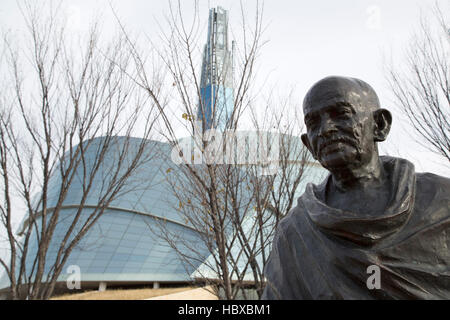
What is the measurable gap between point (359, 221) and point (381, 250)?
131mm

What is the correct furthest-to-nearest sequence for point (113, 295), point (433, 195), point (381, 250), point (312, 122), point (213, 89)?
point (113, 295)
point (213, 89)
point (312, 122)
point (433, 195)
point (381, 250)

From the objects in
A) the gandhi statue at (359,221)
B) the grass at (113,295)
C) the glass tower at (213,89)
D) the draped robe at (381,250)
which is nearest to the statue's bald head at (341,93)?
the gandhi statue at (359,221)

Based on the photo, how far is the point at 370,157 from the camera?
1.47 m

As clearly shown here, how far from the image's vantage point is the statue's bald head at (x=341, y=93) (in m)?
1.43

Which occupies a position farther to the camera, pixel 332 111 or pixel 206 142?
pixel 206 142

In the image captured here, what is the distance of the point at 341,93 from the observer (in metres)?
1.43

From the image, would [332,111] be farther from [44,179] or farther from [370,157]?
[44,179]

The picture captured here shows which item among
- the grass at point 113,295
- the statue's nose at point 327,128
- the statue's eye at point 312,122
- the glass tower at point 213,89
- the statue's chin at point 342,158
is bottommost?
the grass at point 113,295

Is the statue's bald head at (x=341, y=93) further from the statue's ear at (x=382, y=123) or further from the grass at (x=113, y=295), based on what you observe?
the grass at (x=113, y=295)

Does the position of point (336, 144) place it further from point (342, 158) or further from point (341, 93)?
point (341, 93)

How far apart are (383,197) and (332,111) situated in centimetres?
44

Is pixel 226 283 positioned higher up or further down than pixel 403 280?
further down

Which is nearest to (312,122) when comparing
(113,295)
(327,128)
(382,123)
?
(327,128)
